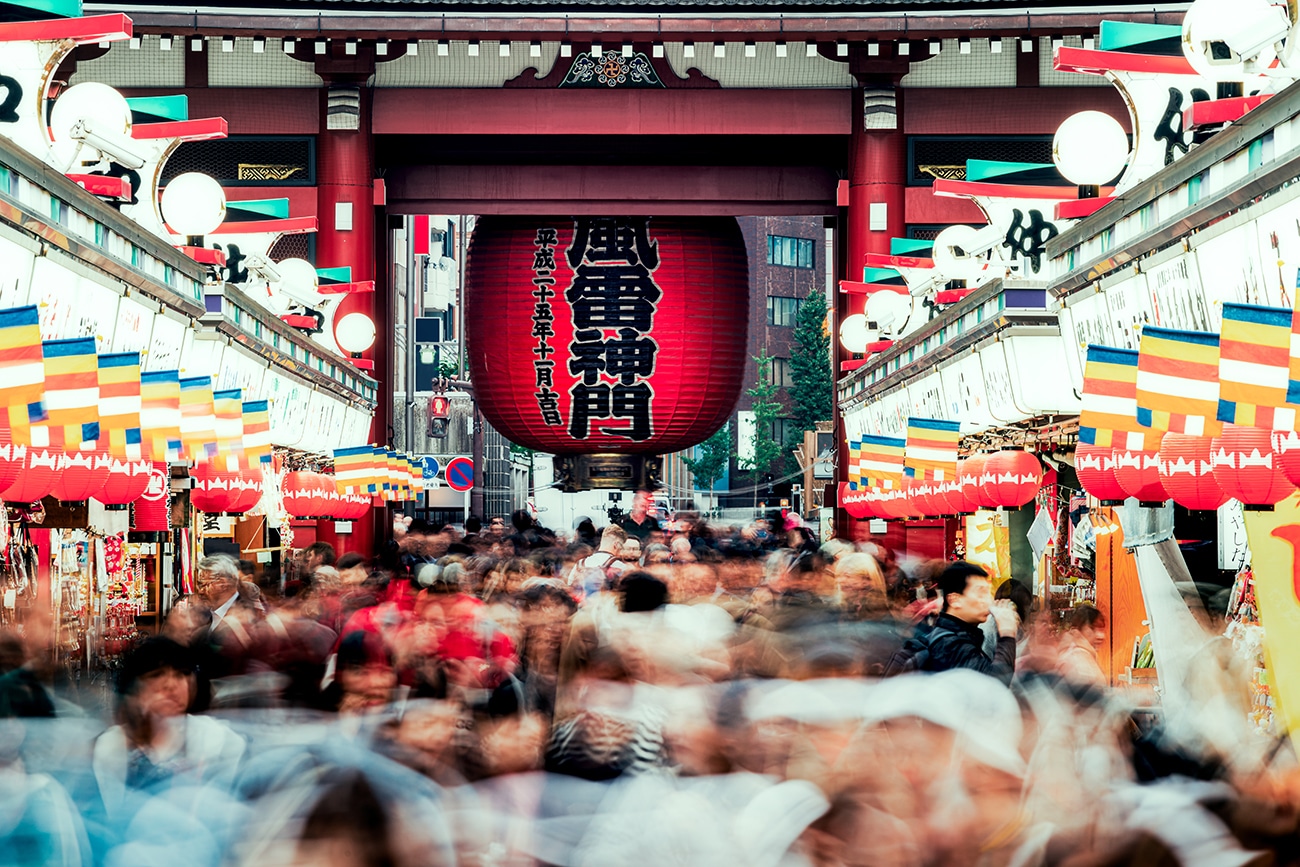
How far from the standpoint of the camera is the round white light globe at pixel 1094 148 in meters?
8.71

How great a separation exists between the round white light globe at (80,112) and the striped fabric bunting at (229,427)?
5.31 ft

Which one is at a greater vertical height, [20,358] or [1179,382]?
[20,358]

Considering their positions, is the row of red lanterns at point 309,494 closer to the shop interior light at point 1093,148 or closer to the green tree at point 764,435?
the shop interior light at point 1093,148

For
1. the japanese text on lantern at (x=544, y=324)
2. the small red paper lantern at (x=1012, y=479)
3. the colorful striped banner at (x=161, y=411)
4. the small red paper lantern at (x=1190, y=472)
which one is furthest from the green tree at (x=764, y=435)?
the small red paper lantern at (x=1190, y=472)

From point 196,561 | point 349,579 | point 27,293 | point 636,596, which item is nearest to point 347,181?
point 196,561

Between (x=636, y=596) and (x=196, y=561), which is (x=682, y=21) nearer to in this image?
(x=196, y=561)

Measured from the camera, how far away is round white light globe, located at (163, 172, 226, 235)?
36.6 feet

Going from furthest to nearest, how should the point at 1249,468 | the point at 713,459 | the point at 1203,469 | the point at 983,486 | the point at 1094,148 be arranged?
the point at 713,459
the point at 983,486
the point at 1094,148
the point at 1203,469
the point at 1249,468

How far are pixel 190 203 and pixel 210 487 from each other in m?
2.48

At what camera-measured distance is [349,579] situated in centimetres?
1073

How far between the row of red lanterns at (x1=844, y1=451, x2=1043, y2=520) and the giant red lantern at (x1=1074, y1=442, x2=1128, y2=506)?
3239 millimetres

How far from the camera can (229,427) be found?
9.36 m

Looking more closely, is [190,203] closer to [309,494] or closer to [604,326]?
[309,494]

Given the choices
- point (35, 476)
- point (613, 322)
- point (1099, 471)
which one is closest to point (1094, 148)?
point (1099, 471)
